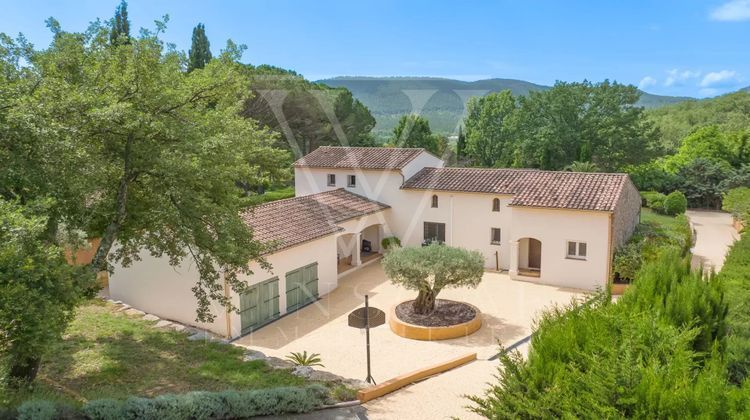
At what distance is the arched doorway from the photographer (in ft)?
83.4

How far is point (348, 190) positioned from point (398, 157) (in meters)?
3.31

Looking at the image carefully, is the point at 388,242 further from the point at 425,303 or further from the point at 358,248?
the point at 425,303

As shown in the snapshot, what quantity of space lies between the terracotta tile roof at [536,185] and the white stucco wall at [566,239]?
50 cm

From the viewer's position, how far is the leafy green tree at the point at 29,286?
7441mm

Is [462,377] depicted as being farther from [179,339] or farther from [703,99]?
[703,99]

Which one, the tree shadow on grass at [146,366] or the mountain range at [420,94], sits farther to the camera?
the mountain range at [420,94]

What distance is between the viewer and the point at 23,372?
1004 cm

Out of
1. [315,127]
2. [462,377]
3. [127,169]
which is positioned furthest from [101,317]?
[315,127]

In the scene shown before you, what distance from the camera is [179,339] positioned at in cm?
1516

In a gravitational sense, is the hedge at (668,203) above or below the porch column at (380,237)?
above

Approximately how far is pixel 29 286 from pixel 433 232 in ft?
70.9

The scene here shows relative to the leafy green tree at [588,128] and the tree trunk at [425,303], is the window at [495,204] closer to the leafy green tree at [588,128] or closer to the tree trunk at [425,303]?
the tree trunk at [425,303]

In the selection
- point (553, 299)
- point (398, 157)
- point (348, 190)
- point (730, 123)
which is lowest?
point (553, 299)

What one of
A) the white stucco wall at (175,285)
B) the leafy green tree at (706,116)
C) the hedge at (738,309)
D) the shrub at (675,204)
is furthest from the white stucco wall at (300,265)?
the leafy green tree at (706,116)
